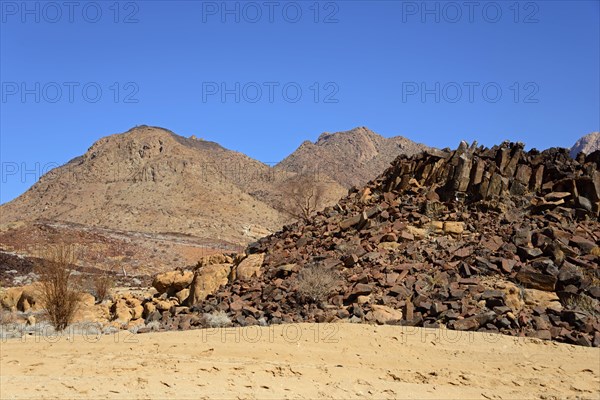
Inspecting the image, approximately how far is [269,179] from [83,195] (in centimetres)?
2788

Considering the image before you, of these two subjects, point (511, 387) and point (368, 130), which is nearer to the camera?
point (511, 387)

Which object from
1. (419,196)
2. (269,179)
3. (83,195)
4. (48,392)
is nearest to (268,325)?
(48,392)

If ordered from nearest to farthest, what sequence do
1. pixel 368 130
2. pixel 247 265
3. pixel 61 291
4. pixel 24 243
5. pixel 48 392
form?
pixel 48 392 < pixel 61 291 < pixel 247 265 < pixel 24 243 < pixel 368 130

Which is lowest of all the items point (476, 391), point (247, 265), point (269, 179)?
point (476, 391)

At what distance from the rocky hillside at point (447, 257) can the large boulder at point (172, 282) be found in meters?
0.11

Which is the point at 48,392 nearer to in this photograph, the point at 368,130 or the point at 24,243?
the point at 24,243

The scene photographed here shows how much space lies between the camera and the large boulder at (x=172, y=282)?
15828 millimetres

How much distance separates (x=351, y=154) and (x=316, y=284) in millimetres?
97297

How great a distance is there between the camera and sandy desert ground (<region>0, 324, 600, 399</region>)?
6.98 m

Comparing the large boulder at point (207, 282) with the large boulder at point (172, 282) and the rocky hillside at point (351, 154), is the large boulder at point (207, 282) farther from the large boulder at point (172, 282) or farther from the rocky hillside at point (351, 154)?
the rocky hillside at point (351, 154)

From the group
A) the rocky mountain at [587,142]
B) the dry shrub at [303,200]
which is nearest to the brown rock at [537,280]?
the dry shrub at [303,200]

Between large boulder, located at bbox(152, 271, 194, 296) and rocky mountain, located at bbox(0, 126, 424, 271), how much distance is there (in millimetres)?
→ 20875

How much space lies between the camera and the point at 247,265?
1441cm

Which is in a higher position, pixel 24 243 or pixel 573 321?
pixel 24 243
